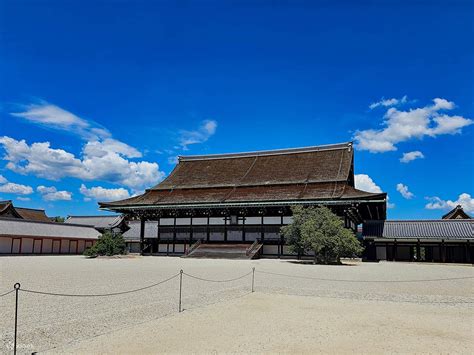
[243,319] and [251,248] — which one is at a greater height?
[251,248]

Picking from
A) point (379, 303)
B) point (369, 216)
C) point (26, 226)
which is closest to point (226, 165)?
point (369, 216)

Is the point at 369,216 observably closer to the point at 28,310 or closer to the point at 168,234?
the point at 168,234

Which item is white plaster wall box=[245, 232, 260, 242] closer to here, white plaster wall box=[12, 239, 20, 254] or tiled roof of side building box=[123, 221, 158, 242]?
tiled roof of side building box=[123, 221, 158, 242]

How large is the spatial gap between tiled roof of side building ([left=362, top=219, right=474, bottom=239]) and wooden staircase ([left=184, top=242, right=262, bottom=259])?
8939 millimetres

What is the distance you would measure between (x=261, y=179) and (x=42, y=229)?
20.4 metres

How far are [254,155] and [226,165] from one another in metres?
3.09

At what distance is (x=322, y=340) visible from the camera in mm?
6480

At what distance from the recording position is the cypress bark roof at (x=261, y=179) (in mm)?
31156

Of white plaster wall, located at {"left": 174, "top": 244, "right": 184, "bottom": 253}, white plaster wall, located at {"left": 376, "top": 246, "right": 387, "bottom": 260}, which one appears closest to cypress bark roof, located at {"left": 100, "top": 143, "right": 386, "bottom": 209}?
white plaster wall, located at {"left": 174, "top": 244, "right": 184, "bottom": 253}

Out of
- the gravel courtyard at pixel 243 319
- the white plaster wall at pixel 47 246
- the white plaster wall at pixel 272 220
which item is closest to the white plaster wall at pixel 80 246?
the white plaster wall at pixel 47 246

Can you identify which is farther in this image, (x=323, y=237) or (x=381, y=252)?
(x=381, y=252)

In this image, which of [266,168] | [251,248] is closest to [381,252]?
[251,248]

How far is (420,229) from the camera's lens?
30.2 meters

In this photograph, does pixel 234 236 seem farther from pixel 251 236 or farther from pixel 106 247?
pixel 106 247
